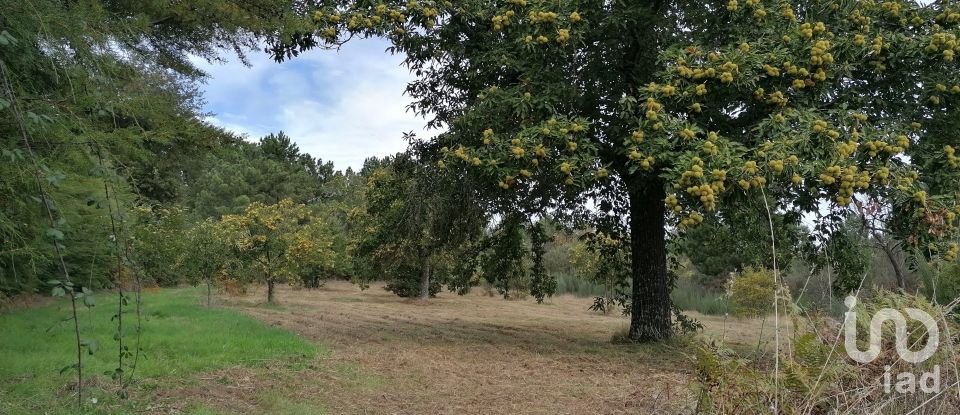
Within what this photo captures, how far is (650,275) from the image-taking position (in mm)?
8781

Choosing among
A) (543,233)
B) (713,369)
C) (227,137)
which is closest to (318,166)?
(543,233)

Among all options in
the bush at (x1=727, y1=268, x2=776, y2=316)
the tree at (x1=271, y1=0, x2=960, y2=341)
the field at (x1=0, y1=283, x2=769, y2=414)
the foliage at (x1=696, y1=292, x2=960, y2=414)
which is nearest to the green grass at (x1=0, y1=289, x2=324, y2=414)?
the field at (x1=0, y1=283, x2=769, y2=414)

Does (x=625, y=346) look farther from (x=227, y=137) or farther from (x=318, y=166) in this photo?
(x=318, y=166)

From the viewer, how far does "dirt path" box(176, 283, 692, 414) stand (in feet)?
16.4

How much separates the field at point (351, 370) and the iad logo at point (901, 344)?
2.50 feet

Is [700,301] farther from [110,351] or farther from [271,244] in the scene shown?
[110,351]

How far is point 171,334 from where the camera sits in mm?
8266

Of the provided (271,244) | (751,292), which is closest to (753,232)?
(751,292)

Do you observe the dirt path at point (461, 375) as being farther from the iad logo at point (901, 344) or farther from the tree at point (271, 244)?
the tree at point (271, 244)

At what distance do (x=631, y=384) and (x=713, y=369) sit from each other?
2648 mm

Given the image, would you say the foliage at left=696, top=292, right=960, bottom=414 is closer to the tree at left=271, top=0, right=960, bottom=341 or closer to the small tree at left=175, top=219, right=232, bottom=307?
the tree at left=271, top=0, right=960, bottom=341

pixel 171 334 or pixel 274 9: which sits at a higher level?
pixel 274 9

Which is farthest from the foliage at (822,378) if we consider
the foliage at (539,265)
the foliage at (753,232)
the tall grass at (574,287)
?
the tall grass at (574,287)

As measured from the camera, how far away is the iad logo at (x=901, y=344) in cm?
322
